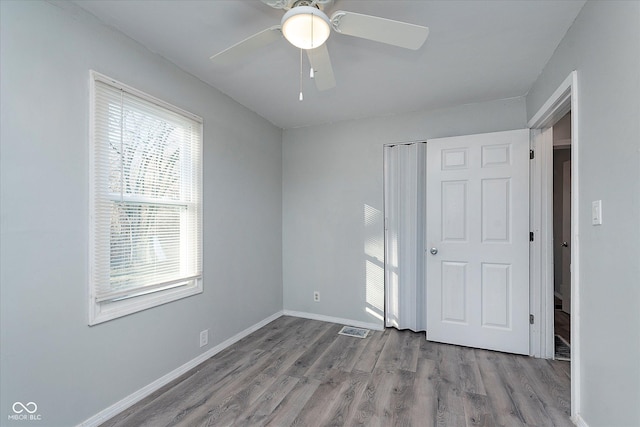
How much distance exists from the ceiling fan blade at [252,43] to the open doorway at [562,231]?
10.4 feet

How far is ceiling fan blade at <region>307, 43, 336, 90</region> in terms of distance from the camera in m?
1.55

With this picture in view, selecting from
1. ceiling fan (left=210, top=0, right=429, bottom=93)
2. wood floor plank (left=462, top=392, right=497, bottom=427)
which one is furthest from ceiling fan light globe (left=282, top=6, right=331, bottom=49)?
wood floor plank (left=462, top=392, right=497, bottom=427)

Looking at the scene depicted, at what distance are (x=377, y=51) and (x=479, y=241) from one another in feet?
6.47

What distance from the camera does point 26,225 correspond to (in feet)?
4.77

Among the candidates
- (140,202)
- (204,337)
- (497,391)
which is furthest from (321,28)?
(497,391)

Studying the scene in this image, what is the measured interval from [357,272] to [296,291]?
2.89 feet

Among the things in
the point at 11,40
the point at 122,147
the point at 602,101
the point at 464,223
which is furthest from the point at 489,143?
the point at 11,40

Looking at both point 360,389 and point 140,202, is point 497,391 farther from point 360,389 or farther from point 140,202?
point 140,202

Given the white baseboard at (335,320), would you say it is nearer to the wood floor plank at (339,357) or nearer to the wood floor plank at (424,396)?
the wood floor plank at (339,357)

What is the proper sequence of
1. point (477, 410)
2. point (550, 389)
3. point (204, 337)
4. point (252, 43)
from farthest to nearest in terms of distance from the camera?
1. point (204, 337)
2. point (550, 389)
3. point (477, 410)
4. point (252, 43)

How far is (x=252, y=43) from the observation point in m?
1.53

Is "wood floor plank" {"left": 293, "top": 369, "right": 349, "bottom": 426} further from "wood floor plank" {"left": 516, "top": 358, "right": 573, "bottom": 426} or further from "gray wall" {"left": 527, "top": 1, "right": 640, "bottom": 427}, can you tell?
"gray wall" {"left": 527, "top": 1, "right": 640, "bottom": 427}

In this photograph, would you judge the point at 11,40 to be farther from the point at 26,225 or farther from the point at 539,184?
the point at 539,184

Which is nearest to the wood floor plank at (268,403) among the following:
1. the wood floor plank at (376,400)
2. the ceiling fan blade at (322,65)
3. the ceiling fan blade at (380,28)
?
the wood floor plank at (376,400)
